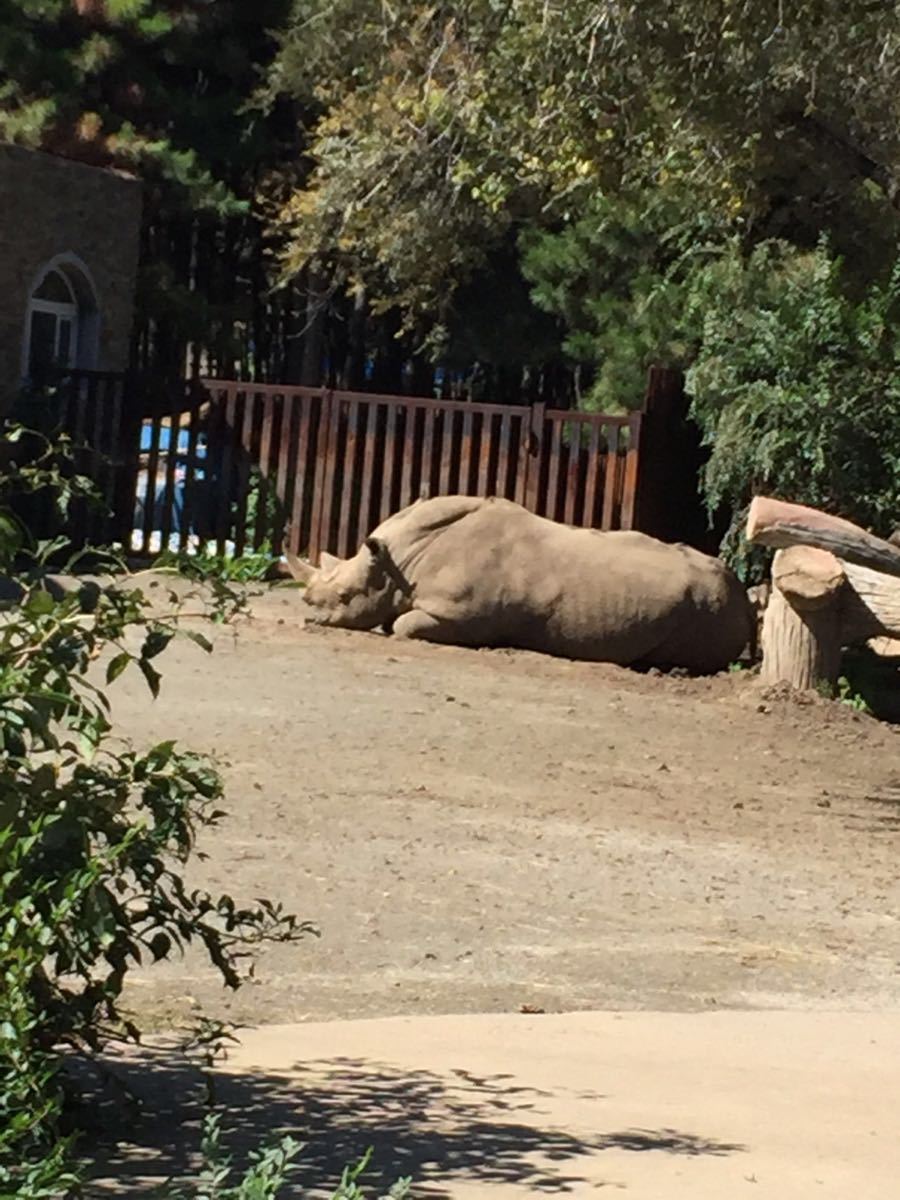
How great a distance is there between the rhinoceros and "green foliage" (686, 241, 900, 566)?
1.12 m

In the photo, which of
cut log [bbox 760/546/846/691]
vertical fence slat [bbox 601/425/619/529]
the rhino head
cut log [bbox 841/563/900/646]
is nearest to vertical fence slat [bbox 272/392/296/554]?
vertical fence slat [bbox 601/425/619/529]

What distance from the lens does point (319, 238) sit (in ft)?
85.2

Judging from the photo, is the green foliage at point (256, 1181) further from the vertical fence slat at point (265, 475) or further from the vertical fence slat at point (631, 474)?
the vertical fence slat at point (265, 475)

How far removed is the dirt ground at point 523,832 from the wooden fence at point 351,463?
9.95 ft

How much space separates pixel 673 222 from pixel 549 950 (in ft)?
45.7

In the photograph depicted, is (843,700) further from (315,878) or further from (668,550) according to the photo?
(315,878)

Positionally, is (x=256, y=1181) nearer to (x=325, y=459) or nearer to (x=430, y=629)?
(x=430, y=629)

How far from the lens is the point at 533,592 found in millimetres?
16625

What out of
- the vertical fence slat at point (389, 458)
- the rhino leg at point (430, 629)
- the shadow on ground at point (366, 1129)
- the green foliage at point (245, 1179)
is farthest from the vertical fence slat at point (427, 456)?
the green foliage at point (245, 1179)

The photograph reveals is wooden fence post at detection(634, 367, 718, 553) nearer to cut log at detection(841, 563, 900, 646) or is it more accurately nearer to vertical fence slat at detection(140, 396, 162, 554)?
cut log at detection(841, 563, 900, 646)

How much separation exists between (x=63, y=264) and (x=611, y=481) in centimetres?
712

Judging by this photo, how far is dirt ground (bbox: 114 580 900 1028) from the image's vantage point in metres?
7.88

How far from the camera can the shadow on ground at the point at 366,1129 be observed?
5.00 meters

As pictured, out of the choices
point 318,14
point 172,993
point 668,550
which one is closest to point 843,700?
point 668,550
